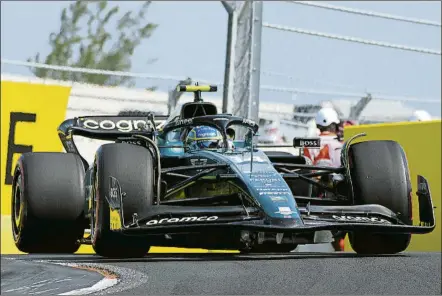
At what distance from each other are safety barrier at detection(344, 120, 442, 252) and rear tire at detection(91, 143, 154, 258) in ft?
13.8

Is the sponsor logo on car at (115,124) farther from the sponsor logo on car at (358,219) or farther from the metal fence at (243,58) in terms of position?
the sponsor logo on car at (358,219)

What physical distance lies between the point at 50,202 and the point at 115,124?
1.49m

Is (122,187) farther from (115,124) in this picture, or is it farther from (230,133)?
(115,124)

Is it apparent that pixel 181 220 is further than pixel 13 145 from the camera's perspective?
No

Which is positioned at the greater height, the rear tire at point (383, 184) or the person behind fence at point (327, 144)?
the person behind fence at point (327, 144)

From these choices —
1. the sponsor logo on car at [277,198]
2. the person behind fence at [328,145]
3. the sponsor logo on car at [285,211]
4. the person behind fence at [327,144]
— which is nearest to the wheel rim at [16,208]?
the sponsor logo on car at [277,198]

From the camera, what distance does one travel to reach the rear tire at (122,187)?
8398 millimetres

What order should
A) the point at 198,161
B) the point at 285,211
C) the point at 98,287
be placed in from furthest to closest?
the point at 198,161 → the point at 285,211 → the point at 98,287

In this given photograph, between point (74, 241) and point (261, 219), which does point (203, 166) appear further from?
point (74, 241)

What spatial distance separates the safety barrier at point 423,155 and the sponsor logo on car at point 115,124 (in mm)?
3088

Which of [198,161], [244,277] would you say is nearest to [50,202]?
[198,161]

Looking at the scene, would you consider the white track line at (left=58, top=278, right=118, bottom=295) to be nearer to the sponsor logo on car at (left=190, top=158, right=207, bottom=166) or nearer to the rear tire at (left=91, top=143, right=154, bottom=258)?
the rear tire at (left=91, top=143, right=154, bottom=258)

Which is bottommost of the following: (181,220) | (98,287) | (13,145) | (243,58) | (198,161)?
(98,287)

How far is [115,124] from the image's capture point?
10562mm
